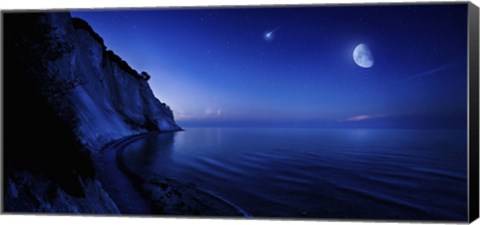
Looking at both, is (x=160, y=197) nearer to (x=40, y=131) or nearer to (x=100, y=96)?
(x=40, y=131)

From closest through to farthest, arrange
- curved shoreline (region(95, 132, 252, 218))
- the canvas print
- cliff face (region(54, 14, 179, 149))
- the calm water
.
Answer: the calm water → the canvas print → curved shoreline (region(95, 132, 252, 218)) → cliff face (region(54, 14, 179, 149))

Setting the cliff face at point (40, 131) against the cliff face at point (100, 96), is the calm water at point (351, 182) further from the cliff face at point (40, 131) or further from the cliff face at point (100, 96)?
the cliff face at point (100, 96)

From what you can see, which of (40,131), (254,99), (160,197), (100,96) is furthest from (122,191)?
(100,96)

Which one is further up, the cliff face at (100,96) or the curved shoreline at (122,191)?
the cliff face at (100,96)

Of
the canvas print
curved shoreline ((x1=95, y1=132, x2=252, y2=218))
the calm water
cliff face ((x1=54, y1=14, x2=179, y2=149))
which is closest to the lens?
the calm water

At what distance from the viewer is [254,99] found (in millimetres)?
5953

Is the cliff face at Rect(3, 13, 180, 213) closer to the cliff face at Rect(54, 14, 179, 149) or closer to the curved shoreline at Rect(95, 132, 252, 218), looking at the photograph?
the curved shoreline at Rect(95, 132, 252, 218)

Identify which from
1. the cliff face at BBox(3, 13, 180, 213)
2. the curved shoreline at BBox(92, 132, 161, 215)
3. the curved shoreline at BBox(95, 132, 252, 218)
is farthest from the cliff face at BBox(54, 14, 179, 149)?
the cliff face at BBox(3, 13, 180, 213)

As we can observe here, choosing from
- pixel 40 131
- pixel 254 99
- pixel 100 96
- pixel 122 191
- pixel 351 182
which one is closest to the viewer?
pixel 40 131

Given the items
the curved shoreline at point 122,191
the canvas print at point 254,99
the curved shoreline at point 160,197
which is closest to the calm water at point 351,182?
the canvas print at point 254,99

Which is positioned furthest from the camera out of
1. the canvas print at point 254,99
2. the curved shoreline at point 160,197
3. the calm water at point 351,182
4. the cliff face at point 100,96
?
the cliff face at point 100,96

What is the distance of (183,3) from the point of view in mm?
4633

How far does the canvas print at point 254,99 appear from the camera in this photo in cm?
441

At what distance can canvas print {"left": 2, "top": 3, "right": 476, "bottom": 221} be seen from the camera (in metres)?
4.41
